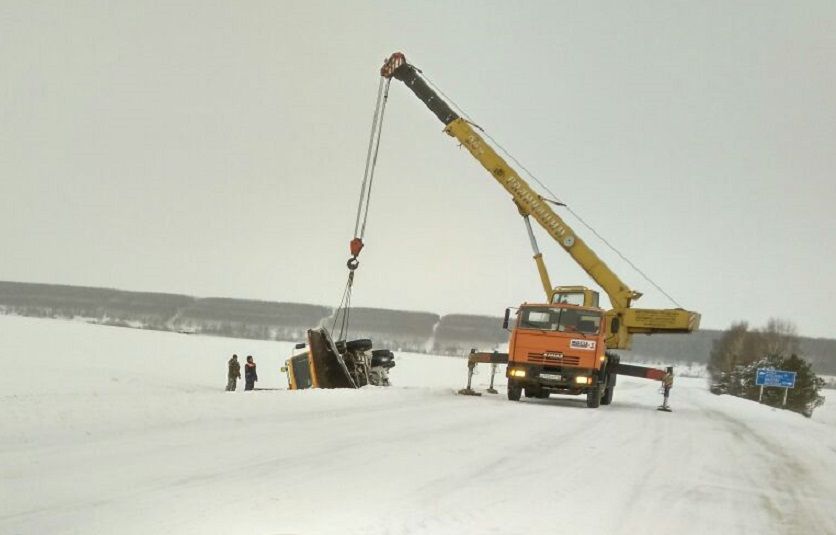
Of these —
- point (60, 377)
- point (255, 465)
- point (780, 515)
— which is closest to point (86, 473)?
point (255, 465)

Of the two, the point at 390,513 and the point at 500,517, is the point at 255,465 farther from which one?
the point at 500,517

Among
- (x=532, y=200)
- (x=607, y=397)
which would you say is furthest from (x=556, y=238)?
(x=607, y=397)

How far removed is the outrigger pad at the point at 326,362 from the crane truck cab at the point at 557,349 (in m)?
4.17

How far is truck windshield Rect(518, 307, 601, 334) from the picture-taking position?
19.5 m

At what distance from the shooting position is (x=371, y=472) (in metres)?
7.16

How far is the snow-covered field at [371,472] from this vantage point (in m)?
5.29

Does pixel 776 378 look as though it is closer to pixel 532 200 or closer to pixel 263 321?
pixel 532 200

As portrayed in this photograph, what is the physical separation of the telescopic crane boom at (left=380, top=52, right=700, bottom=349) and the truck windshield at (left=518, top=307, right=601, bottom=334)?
2.39 m

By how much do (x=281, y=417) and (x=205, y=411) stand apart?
1.10 meters

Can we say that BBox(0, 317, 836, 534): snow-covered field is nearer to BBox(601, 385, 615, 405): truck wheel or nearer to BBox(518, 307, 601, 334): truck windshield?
BBox(518, 307, 601, 334): truck windshield

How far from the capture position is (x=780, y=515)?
6.77m

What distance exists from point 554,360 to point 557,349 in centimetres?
28

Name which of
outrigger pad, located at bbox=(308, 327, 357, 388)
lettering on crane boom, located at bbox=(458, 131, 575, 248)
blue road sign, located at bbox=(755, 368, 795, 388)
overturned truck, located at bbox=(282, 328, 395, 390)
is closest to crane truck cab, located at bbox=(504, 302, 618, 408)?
overturned truck, located at bbox=(282, 328, 395, 390)

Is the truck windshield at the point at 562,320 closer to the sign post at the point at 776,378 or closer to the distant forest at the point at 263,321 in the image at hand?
the sign post at the point at 776,378
